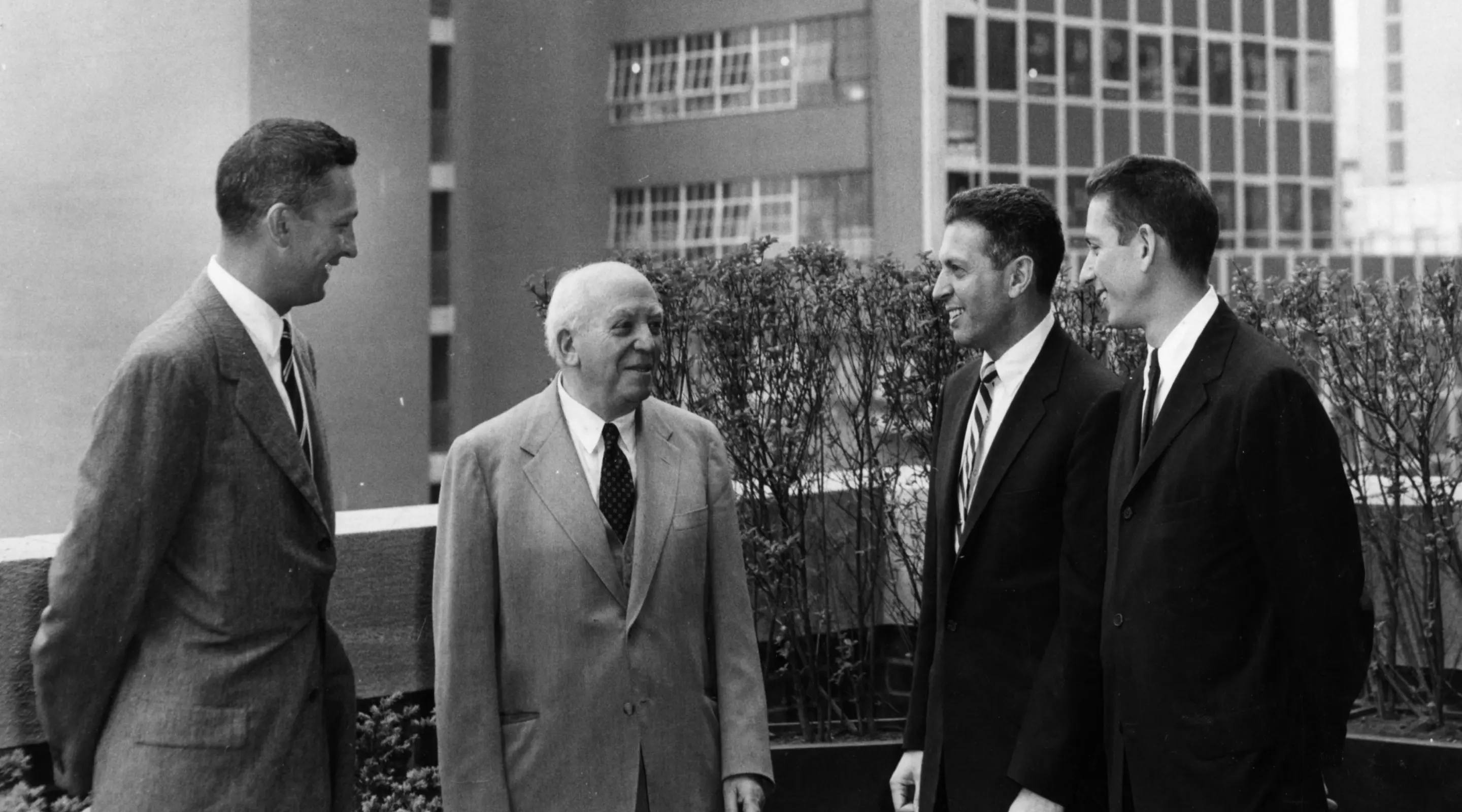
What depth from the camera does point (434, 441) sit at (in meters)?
42.1

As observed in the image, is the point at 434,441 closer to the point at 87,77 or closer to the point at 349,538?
the point at 87,77

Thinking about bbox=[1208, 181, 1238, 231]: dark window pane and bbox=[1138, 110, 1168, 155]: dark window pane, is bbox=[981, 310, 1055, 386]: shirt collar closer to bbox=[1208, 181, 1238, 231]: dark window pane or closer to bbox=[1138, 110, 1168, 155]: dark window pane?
bbox=[1138, 110, 1168, 155]: dark window pane

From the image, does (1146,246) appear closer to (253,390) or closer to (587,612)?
(587,612)

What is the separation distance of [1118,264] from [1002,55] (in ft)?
195

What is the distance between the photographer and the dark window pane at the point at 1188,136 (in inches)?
2672

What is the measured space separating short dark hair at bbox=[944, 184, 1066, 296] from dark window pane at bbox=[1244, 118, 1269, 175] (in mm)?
70913

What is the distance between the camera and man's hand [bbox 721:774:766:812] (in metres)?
3.99

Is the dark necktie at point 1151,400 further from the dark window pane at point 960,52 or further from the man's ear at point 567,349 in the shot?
the dark window pane at point 960,52

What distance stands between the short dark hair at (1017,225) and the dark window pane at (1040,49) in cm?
6046

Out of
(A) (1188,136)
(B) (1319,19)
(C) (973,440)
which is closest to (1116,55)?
(A) (1188,136)

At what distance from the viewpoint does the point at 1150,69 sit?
220ft

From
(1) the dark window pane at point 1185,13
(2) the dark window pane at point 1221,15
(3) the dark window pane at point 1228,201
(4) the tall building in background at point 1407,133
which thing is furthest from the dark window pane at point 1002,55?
(4) the tall building in background at point 1407,133

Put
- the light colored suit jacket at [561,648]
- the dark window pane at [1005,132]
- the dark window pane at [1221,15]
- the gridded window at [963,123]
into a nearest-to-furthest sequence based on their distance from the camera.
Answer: the light colored suit jacket at [561,648]
the gridded window at [963,123]
the dark window pane at [1005,132]
the dark window pane at [1221,15]

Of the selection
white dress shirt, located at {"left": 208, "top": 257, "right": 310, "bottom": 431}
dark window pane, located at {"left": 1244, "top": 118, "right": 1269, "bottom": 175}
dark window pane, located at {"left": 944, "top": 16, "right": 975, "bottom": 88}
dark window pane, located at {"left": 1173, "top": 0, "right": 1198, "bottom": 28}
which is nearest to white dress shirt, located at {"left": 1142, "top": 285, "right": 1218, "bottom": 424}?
white dress shirt, located at {"left": 208, "top": 257, "right": 310, "bottom": 431}
